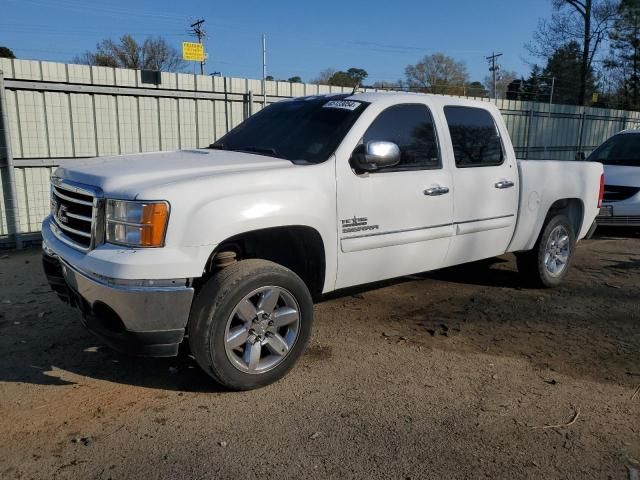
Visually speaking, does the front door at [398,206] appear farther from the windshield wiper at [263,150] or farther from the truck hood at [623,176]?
the truck hood at [623,176]

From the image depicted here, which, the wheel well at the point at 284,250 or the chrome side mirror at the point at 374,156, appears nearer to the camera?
the wheel well at the point at 284,250

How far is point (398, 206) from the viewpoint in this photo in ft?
13.7

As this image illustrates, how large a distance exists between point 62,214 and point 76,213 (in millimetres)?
269

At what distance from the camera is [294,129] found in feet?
14.4

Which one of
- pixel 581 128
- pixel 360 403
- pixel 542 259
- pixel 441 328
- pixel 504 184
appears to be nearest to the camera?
pixel 360 403

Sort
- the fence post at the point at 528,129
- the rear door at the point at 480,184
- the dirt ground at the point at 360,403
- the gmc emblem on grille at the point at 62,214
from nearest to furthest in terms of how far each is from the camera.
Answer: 1. the dirt ground at the point at 360,403
2. the gmc emblem on grille at the point at 62,214
3. the rear door at the point at 480,184
4. the fence post at the point at 528,129

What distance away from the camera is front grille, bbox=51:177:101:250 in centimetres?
325

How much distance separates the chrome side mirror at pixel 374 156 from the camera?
3791 mm

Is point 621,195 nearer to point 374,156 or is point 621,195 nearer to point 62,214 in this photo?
point 374,156

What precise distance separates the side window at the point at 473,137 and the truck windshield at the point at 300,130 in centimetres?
101

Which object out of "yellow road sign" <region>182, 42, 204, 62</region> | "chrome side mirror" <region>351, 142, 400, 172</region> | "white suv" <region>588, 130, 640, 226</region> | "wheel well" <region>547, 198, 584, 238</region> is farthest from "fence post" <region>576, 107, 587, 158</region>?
"chrome side mirror" <region>351, 142, 400, 172</region>

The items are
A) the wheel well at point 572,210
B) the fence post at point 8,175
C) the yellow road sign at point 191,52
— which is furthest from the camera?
the yellow road sign at point 191,52

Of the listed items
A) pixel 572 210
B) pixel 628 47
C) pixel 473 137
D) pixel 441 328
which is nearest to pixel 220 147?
pixel 473 137

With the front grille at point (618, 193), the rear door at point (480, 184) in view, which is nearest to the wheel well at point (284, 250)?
the rear door at point (480, 184)
